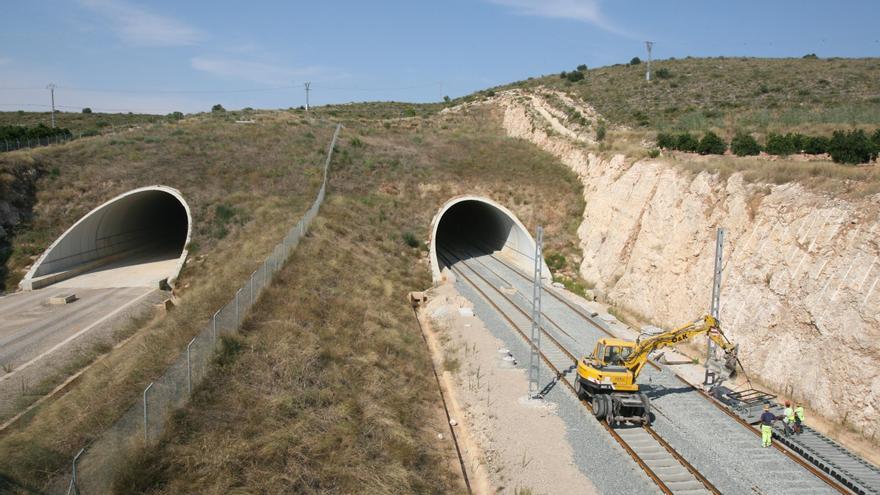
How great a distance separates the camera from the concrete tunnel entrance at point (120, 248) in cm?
3084

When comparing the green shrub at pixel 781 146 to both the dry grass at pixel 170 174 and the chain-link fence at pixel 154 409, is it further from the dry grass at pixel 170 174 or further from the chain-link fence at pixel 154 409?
the dry grass at pixel 170 174

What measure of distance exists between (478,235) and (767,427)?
1323 inches

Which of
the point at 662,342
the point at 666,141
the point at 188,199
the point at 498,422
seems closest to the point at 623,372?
the point at 662,342

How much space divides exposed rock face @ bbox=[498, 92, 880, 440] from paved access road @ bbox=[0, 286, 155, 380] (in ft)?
85.6

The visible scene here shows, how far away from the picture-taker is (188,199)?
35.7 metres

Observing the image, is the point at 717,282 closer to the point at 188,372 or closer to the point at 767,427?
the point at 767,427

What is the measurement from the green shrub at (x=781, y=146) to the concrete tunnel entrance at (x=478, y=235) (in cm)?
1393

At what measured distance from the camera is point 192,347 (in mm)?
13602

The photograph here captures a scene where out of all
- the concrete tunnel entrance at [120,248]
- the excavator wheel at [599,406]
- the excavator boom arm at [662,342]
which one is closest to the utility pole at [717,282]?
the excavator boom arm at [662,342]

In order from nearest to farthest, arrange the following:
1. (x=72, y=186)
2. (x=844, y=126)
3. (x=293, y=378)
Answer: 1. (x=293, y=378)
2. (x=844, y=126)
3. (x=72, y=186)

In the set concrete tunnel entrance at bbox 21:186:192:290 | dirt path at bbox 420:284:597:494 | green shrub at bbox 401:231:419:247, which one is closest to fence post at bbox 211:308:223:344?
dirt path at bbox 420:284:597:494

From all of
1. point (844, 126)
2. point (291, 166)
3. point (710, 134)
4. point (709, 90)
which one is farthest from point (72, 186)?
point (709, 90)

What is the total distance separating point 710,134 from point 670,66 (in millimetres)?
52962

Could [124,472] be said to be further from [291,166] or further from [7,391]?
[291,166]
